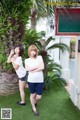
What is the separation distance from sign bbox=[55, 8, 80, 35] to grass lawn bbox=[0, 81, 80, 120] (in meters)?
1.98

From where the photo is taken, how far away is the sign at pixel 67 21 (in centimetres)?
558

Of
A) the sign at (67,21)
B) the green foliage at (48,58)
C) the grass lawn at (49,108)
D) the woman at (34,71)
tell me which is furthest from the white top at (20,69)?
the green foliage at (48,58)

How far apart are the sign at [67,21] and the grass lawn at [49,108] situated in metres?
1.98

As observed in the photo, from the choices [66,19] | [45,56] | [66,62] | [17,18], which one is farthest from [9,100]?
[66,62]

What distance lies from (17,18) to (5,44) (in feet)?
2.81

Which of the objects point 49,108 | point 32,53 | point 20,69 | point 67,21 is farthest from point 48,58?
point 67,21

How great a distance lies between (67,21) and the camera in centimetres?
561

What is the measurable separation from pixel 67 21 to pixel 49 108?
2.30 meters

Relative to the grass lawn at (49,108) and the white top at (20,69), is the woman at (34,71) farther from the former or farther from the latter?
the white top at (20,69)

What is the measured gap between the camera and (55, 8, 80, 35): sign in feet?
18.3

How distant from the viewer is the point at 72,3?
5562 millimetres

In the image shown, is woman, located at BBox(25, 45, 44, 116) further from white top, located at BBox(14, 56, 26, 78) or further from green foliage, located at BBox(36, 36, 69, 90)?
green foliage, located at BBox(36, 36, 69, 90)

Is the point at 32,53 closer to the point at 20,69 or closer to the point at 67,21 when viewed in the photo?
the point at 20,69

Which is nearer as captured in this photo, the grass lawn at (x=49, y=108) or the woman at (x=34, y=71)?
the woman at (x=34, y=71)
